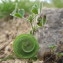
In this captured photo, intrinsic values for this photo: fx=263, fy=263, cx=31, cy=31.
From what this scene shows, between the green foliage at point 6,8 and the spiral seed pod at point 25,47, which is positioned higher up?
the green foliage at point 6,8

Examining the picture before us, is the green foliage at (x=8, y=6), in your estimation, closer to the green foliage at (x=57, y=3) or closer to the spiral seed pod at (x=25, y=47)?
the green foliage at (x=57, y=3)

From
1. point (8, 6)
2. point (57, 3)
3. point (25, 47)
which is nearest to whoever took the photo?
point (25, 47)

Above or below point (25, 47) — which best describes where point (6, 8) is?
above

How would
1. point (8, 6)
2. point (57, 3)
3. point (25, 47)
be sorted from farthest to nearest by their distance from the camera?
point (57, 3) < point (8, 6) < point (25, 47)

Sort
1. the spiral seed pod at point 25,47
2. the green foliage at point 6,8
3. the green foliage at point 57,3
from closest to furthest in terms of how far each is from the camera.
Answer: the spiral seed pod at point 25,47
the green foliage at point 6,8
the green foliage at point 57,3

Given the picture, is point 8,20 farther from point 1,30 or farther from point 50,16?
point 50,16

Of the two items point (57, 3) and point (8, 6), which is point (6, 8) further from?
point (57, 3)

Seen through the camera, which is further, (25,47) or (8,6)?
(8,6)

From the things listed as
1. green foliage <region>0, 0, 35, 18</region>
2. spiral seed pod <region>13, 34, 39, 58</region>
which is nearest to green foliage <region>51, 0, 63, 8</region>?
green foliage <region>0, 0, 35, 18</region>

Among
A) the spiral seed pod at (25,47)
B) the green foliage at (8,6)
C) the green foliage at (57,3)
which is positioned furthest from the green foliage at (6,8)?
the spiral seed pod at (25,47)

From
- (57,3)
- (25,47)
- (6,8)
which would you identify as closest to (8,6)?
(6,8)
